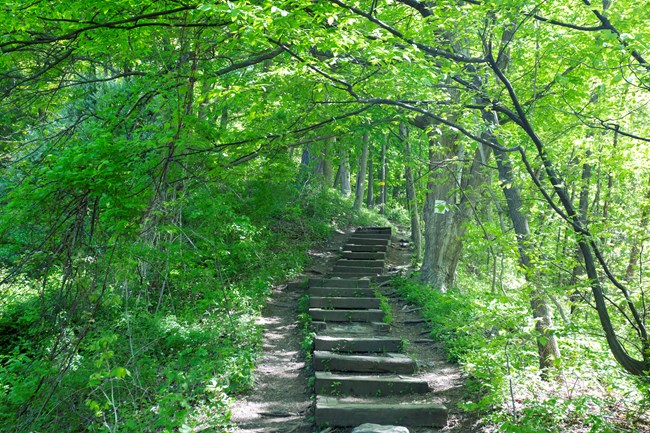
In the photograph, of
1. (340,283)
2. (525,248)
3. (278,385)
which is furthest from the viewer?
(340,283)

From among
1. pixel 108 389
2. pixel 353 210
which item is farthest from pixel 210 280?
pixel 353 210

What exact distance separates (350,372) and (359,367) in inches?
6.0

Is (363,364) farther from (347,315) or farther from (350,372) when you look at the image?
(347,315)

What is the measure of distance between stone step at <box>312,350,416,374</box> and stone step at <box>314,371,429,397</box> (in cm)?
55

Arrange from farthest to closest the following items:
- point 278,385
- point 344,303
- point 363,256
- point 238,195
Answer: point 363,256 → point 344,303 → point 278,385 → point 238,195

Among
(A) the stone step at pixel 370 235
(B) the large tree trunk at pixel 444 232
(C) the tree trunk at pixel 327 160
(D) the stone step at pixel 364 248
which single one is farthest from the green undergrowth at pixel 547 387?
(C) the tree trunk at pixel 327 160

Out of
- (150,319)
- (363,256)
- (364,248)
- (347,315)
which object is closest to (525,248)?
(347,315)

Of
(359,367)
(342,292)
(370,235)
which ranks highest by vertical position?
(370,235)

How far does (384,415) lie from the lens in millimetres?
5867

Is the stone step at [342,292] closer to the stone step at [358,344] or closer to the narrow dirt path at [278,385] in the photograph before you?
the narrow dirt path at [278,385]

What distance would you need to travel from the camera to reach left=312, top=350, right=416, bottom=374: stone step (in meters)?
7.30

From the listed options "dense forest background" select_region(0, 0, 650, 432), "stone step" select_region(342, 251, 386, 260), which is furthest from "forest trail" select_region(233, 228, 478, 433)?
"stone step" select_region(342, 251, 386, 260)

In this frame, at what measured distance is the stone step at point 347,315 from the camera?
9633mm

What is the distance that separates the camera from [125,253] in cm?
502
